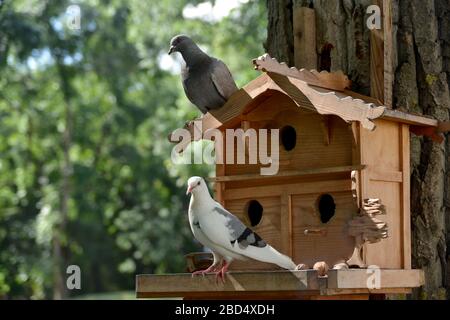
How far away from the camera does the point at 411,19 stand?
5625 mm

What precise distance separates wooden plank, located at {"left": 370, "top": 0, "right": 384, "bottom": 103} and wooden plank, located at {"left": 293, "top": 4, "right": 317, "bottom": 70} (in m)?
0.39

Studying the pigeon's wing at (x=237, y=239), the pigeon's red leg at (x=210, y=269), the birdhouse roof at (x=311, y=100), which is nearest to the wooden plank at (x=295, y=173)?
the birdhouse roof at (x=311, y=100)

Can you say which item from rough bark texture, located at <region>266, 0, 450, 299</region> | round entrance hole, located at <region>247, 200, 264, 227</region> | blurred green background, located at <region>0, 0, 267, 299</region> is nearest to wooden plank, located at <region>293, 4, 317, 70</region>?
rough bark texture, located at <region>266, 0, 450, 299</region>

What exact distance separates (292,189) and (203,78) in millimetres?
754

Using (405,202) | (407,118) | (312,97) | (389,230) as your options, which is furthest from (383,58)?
(389,230)

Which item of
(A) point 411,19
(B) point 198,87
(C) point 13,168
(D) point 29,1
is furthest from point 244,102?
(C) point 13,168

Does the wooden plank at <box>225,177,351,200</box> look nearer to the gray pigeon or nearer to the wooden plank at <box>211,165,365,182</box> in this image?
the wooden plank at <box>211,165,365,182</box>

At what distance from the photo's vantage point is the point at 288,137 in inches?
203

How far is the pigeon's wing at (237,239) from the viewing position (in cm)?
450

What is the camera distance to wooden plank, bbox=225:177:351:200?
4.80m

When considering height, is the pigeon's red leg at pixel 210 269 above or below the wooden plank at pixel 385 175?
below

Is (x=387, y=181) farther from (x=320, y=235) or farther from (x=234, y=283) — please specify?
(x=234, y=283)

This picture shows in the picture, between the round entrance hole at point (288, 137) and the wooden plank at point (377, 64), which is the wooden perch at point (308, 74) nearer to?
the wooden plank at point (377, 64)

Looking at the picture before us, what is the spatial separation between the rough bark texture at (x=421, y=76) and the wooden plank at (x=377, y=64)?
0.17 metres
